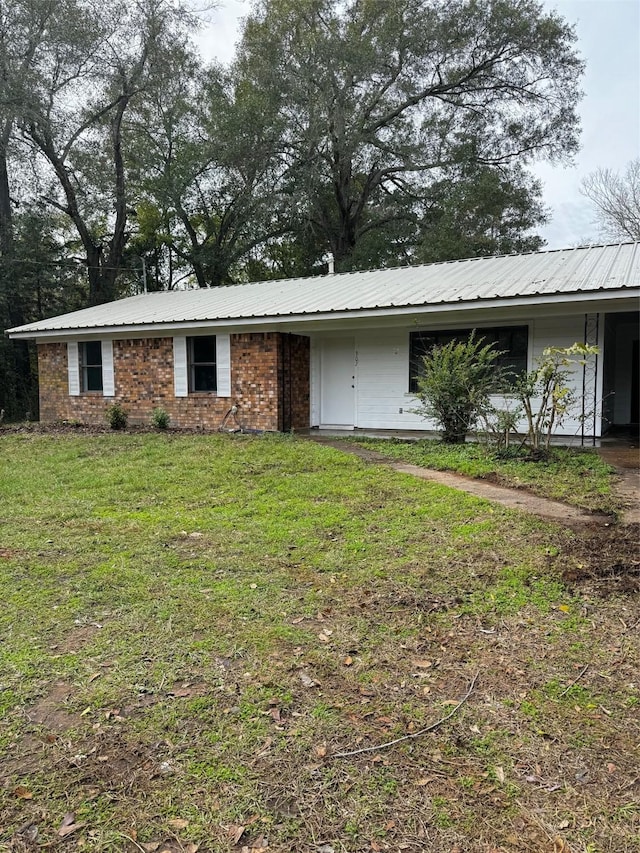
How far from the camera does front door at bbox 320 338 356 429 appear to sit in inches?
492

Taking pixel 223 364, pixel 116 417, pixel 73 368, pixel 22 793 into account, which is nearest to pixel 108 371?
pixel 73 368

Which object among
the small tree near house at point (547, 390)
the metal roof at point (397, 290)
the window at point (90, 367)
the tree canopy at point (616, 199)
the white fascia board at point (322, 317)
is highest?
the tree canopy at point (616, 199)

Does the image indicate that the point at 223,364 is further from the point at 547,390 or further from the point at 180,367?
the point at 547,390

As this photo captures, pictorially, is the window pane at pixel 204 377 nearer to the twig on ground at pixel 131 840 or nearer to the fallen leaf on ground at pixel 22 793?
the fallen leaf on ground at pixel 22 793

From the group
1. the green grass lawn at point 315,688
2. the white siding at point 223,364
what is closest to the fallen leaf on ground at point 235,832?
the green grass lawn at point 315,688

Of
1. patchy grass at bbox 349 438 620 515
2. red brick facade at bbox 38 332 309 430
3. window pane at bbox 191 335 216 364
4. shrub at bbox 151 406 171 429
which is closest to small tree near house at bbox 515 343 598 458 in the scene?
patchy grass at bbox 349 438 620 515

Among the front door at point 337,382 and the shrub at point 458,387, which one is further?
the front door at point 337,382

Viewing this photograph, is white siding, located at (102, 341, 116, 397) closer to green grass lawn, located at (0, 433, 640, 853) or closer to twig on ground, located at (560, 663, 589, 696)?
green grass lawn, located at (0, 433, 640, 853)

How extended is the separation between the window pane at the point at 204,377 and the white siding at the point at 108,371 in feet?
7.58

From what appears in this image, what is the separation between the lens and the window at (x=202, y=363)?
12.7m

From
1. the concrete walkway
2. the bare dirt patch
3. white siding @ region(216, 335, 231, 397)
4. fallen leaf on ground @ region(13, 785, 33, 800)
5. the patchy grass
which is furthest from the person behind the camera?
white siding @ region(216, 335, 231, 397)

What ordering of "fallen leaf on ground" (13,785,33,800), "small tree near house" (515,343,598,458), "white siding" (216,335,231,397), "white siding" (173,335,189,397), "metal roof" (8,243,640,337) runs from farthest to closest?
"white siding" (173,335,189,397)
"white siding" (216,335,231,397)
"metal roof" (8,243,640,337)
"small tree near house" (515,343,598,458)
"fallen leaf on ground" (13,785,33,800)

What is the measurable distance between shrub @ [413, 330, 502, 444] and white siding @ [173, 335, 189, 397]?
19.0ft

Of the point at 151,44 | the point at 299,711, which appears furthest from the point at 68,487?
the point at 151,44
